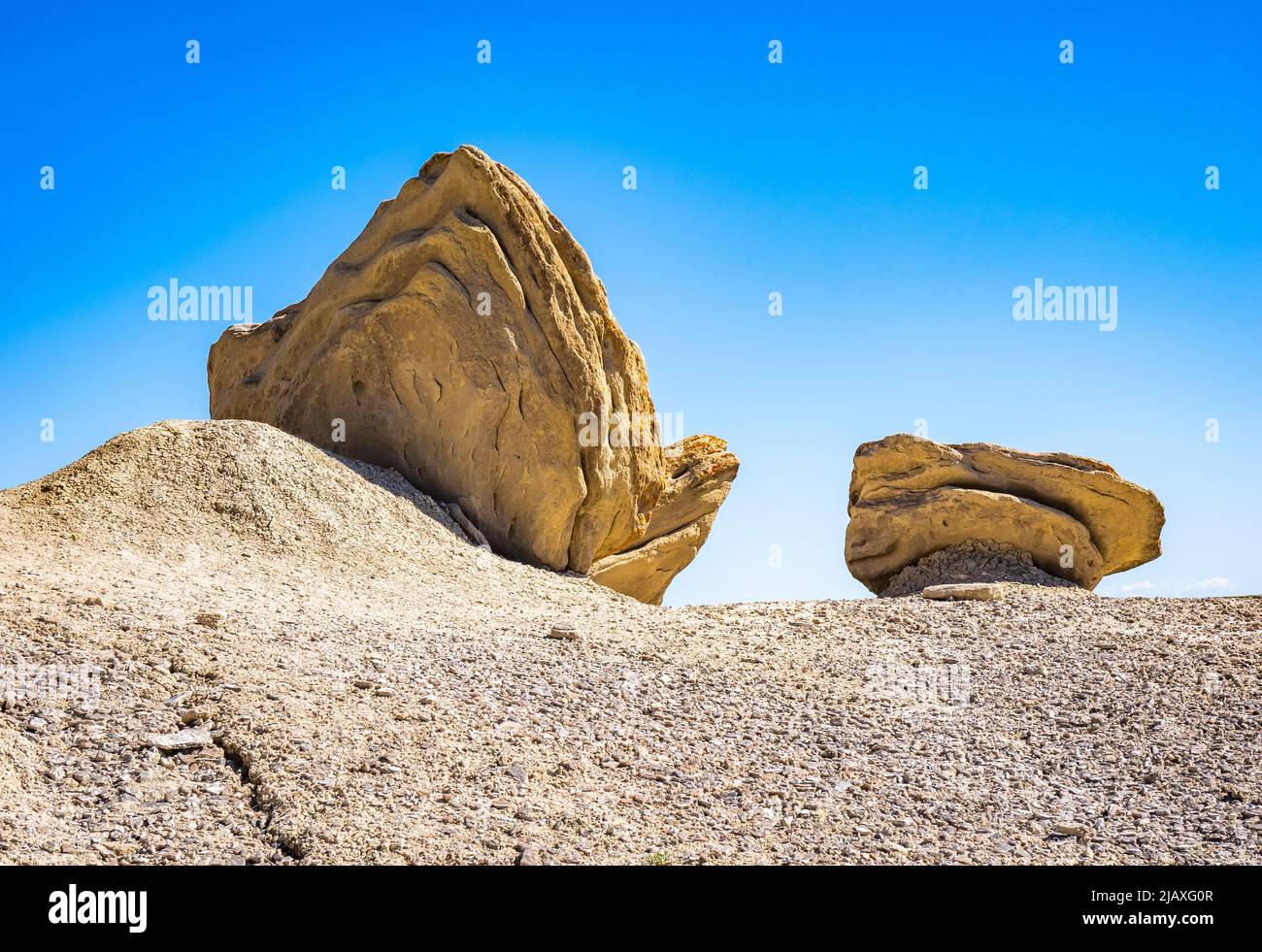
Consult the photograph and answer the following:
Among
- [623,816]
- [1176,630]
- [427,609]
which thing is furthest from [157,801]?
[1176,630]

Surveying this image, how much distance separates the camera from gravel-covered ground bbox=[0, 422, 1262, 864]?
763 centimetres

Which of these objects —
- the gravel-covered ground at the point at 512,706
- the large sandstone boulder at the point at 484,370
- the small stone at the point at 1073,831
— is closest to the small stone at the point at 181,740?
the gravel-covered ground at the point at 512,706

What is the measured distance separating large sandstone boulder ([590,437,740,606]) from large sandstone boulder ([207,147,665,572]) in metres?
2.58

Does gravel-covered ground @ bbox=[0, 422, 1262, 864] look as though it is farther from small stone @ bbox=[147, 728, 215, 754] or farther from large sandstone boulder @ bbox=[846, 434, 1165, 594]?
large sandstone boulder @ bbox=[846, 434, 1165, 594]

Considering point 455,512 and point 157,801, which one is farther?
point 455,512

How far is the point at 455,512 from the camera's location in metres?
16.4

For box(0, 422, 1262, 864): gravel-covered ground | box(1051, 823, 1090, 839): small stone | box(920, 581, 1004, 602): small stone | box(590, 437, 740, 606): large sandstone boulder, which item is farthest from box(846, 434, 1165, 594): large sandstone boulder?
box(1051, 823, 1090, 839): small stone

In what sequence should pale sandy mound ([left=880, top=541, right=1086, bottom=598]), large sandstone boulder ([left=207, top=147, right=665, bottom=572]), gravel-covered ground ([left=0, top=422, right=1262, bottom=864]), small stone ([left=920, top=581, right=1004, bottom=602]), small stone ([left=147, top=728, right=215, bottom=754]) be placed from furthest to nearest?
pale sandy mound ([left=880, top=541, right=1086, bottom=598]) → large sandstone boulder ([left=207, top=147, right=665, bottom=572]) → small stone ([left=920, top=581, right=1004, bottom=602]) → small stone ([left=147, top=728, right=215, bottom=754]) → gravel-covered ground ([left=0, top=422, right=1262, bottom=864])

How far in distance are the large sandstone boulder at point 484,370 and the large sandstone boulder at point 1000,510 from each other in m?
4.55
